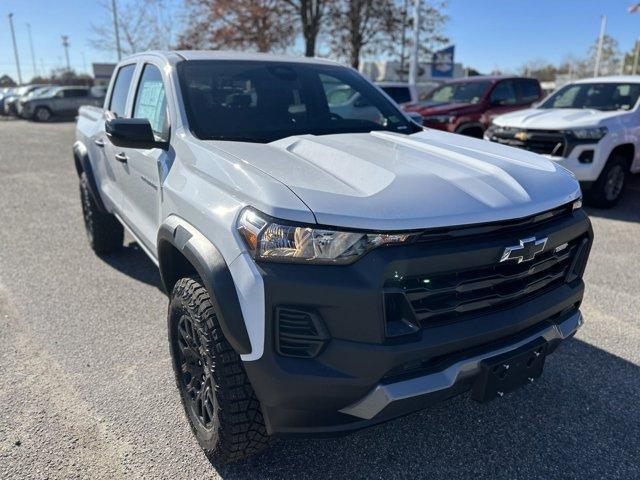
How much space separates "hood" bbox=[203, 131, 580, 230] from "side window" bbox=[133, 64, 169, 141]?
1.90 ft

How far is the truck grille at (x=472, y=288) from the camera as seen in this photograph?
6.11 ft

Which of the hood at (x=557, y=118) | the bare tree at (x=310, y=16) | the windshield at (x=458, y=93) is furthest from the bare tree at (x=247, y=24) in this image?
the hood at (x=557, y=118)

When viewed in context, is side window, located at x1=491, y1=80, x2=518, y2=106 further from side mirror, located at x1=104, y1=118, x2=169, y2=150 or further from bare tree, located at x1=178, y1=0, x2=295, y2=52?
bare tree, located at x1=178, y1=0, x2=295, y2=52

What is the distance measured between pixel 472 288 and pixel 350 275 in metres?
0.51

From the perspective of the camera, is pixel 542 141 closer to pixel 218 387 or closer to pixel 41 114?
pixel 218 387

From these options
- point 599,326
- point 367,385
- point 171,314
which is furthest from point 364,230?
point 599,326

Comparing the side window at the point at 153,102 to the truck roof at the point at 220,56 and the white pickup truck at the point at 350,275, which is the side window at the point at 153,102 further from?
the white pickup truck at the point at 350,275

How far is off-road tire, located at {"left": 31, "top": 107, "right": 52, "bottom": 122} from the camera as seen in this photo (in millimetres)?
25153

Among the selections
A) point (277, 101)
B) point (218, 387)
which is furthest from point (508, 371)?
point (277, 101)

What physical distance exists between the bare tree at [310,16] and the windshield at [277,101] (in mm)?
18344

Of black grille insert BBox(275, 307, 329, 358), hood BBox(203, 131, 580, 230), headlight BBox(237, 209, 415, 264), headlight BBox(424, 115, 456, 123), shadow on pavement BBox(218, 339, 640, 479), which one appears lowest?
shadow on pavement BBox(218, 339, 640, 479)

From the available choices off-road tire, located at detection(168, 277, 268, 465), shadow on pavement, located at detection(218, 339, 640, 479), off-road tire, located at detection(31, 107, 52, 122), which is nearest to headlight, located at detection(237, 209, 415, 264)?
off-road tire, located at detection(168, 277, 268, 465)

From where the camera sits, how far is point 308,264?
1.79m

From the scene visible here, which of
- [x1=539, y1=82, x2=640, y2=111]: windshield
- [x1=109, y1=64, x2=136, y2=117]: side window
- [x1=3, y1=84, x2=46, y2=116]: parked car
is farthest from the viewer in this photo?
[x1=3, y1=84, x2=46, y2=116]: parked car
